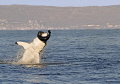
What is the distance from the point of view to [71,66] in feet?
109

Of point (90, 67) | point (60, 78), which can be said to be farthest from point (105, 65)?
point (60, 78)

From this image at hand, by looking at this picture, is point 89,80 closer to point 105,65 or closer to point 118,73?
point 118,73

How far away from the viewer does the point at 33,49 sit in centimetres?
3325

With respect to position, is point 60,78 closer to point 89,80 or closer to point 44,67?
point 89,80

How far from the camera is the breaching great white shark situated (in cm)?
3250

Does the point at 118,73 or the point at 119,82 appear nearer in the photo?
the point at 119,82

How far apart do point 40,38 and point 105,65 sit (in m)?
5.37

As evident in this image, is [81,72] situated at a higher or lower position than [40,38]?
lower

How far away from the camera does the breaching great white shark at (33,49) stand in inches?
1280

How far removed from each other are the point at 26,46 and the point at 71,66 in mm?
3623

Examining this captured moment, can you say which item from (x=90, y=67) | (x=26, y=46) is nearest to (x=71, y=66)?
(x=90, y=67)

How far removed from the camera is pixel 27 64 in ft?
108

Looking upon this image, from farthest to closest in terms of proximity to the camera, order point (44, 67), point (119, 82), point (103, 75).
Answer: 1. point (44, 67)
2. point (103, 75)
3. point (119, 82)

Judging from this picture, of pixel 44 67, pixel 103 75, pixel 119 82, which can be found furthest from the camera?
pixel 44 67
